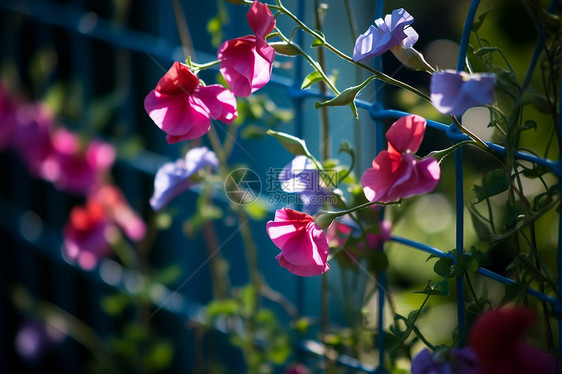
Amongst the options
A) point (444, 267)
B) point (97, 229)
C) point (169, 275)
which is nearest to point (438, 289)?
point (444, 267)

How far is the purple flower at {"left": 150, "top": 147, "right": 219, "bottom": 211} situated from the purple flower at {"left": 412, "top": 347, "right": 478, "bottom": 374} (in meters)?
0.35

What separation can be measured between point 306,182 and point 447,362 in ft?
0.77

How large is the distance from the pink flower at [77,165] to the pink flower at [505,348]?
3.33 feet

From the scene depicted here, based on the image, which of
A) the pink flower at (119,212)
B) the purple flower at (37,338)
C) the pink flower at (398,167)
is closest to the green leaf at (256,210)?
the pink flower at (398,167)

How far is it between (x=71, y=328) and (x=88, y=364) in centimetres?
13

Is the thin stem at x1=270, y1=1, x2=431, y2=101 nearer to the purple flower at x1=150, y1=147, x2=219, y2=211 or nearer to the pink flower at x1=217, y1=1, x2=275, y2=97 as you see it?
the pink flower at x1=217, y1=1, x2=275, y2=97

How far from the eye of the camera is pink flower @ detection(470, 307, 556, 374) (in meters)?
0.49

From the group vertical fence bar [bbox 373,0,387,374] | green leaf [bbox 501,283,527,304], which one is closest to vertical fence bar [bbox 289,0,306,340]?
vertical fence bar [bbox 373,0,387,374]

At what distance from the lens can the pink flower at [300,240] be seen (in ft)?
1.94

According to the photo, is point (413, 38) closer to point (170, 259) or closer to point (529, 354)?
point (529, 354)

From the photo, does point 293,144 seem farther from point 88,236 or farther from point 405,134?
point 88,236

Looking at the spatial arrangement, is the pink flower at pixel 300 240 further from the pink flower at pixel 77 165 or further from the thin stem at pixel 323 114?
the pink flower at pixel 77 165

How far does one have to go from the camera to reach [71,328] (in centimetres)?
158

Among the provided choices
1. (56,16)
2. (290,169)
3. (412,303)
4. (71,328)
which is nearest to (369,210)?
(290,169)
